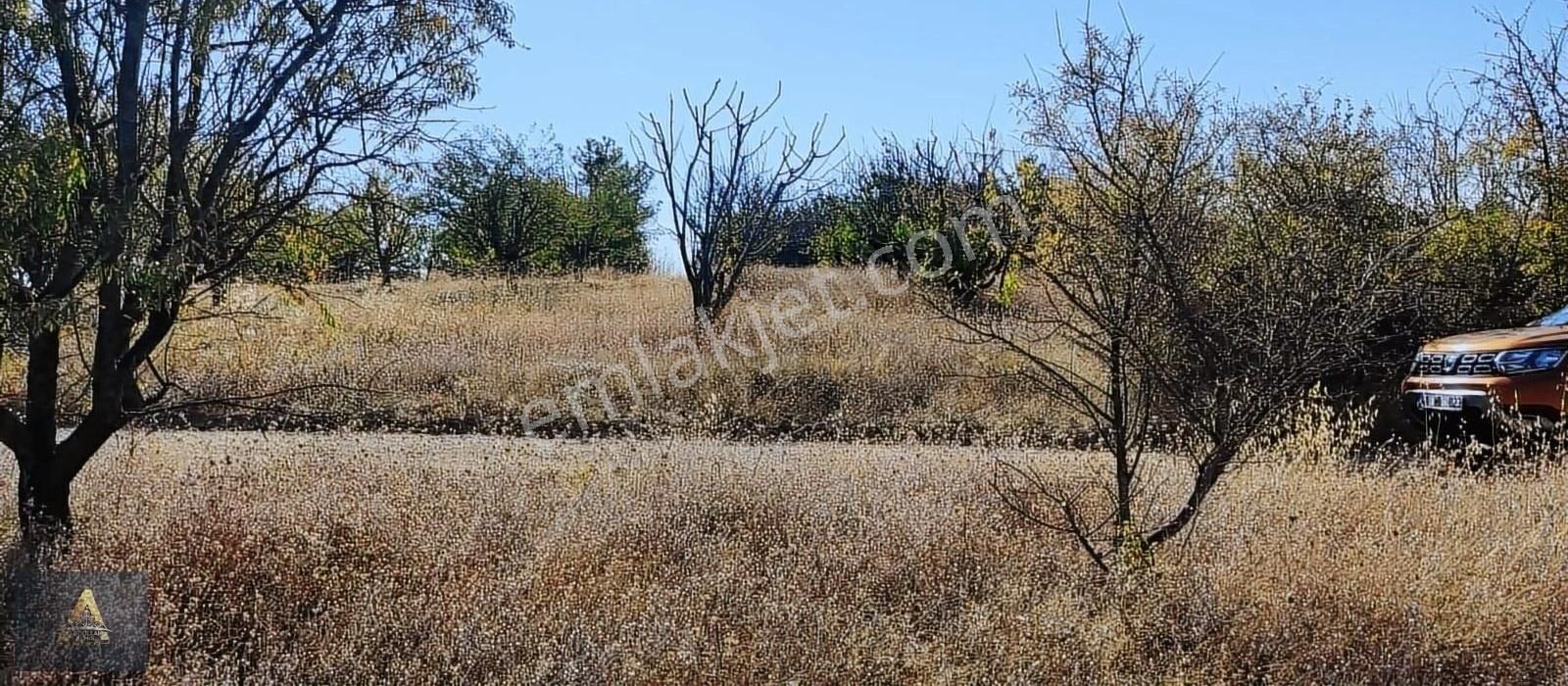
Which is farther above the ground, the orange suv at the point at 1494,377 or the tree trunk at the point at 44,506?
the tree trunk at the point at 44,506

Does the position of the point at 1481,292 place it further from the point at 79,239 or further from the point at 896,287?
the point at 79,239

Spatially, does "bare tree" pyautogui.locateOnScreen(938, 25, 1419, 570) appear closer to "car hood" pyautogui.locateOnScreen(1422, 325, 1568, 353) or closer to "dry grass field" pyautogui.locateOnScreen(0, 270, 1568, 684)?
"dry grass field" pyautogui.locateOnScreen(0, 270, 1568, 684)

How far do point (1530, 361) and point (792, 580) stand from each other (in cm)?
590

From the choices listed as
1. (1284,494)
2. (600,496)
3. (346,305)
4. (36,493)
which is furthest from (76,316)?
(346,305)

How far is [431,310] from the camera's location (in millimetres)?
14820

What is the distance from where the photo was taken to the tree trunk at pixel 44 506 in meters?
4.48

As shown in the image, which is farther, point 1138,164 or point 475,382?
point 475,382

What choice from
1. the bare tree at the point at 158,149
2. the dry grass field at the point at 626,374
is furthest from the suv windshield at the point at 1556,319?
the bare tree at the point at 158,149

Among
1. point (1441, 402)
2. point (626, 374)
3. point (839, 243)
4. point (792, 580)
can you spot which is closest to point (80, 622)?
point (792, 580)

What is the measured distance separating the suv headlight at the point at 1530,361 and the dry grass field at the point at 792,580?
1658mm

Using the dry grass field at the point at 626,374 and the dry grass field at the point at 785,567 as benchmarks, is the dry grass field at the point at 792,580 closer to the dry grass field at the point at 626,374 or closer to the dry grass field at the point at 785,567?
the dry grass field at the point at 785,567

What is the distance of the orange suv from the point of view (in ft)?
23.7

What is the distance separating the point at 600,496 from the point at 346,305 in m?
11.4

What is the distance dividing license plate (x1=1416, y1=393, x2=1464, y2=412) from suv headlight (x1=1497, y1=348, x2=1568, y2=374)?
0.40 m
